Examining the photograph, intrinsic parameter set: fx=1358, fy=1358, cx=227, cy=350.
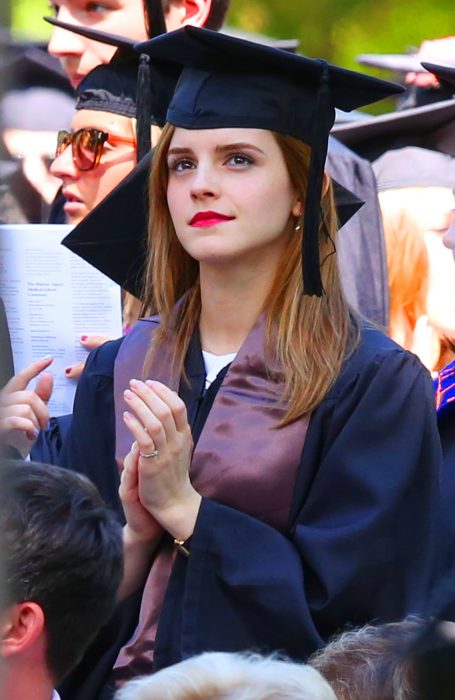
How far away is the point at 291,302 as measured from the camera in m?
2.71

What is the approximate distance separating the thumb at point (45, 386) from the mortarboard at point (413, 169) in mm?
1711

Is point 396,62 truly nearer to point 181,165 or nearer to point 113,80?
point 113,80

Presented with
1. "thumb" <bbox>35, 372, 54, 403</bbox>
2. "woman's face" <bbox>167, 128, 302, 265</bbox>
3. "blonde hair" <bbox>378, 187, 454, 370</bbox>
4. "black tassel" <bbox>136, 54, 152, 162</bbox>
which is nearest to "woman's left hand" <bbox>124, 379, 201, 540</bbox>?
"woman's face" <bbox>167, 128, 302, 265</bbox>

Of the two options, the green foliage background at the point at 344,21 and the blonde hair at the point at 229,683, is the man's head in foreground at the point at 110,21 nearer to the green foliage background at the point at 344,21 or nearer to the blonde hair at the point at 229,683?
the blonde hair at the point at 229,683

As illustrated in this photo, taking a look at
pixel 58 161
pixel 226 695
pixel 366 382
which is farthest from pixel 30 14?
pixel 226 695

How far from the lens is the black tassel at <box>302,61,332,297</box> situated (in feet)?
8.76

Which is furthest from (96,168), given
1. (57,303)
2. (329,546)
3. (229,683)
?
(229,683)

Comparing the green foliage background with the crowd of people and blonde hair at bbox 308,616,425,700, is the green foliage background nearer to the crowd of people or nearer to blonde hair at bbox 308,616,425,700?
the crowd of people

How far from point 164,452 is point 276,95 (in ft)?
2.54

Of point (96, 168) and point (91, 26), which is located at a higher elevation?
point (91, 26)

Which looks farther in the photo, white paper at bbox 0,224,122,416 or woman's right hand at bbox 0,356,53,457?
white paper at bbox 0,224,122,416

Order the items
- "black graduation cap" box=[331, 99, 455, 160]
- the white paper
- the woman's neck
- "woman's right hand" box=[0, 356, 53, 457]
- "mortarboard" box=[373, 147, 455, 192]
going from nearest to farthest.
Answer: the woman's neck → "woman's right hand" box=[0, 356, 53, 457] → the white paper → "mortarboard" box=[373, 147, 455, 192] → "black graduation cap" box=[331, 99, 455, 160]

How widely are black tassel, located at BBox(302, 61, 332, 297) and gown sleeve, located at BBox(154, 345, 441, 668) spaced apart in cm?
20

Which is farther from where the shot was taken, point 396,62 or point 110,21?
point 396,62
